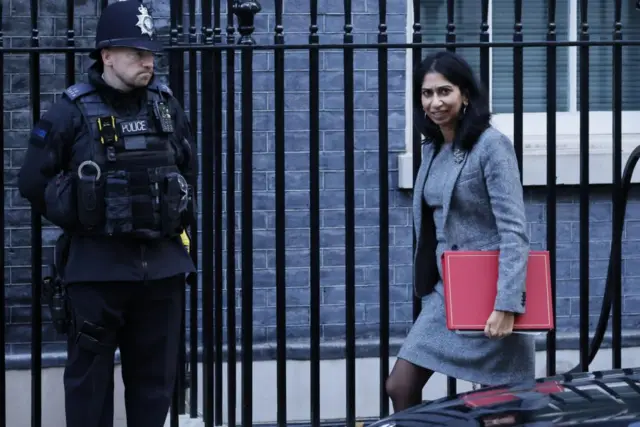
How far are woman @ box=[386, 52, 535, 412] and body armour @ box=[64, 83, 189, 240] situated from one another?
0.93 m

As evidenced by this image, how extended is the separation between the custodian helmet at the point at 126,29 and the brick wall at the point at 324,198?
2.24m

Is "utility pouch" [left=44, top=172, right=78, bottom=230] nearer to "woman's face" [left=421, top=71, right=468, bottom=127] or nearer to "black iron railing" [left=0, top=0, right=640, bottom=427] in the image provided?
"black iron railing" [left=0, top=0, right=640, bottom=427]

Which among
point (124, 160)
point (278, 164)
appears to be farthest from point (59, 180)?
point (278, 164)

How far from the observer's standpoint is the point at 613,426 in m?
3.74

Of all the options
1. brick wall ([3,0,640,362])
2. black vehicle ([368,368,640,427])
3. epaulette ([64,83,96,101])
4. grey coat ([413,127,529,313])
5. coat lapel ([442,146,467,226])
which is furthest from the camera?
brick wall ([3,0,640,362])

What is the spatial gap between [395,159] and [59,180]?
303 centimetres

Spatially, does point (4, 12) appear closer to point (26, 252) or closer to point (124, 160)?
point (26, 252)

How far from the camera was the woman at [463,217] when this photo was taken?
17.2ft

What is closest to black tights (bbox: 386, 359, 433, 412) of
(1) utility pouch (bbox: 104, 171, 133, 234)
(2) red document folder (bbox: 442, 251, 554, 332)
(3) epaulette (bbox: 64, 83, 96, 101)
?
(2) red document folder (bbox: 442, 251, 554, 332)

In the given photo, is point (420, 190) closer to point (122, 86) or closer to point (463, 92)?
point (463, 92)

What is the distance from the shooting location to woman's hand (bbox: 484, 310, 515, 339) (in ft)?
17.1

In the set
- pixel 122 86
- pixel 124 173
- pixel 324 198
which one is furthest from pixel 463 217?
pixel 324 198

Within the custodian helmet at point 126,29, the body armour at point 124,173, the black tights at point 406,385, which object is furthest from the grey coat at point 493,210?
the custodian helmet at point 126,29

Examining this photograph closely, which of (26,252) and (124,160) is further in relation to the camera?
(26,252)
